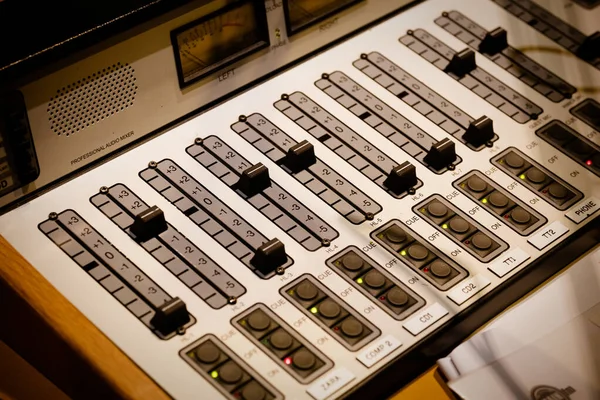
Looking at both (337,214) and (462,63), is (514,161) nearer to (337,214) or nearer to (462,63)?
(462,63)

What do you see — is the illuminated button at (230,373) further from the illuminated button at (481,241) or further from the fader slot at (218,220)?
the illuminated button at (481,241)

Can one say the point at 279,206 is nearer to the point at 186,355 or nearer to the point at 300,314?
the point at 300,314

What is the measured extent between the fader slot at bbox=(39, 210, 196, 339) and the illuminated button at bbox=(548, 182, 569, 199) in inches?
27.3

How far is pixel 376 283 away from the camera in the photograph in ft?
4.89

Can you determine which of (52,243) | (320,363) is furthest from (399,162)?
(52,243)

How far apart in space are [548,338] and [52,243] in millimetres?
820

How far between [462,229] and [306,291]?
1.00 ft

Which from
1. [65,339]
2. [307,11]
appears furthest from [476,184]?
[65,339]

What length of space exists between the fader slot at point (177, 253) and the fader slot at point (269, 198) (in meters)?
0.14

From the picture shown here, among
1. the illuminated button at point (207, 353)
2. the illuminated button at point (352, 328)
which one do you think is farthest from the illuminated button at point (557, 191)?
the illuminated button at point (207, 353)

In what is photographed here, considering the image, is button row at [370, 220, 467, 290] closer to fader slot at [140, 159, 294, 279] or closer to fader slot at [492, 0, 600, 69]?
fader slot at [140, 159, 294, 279]

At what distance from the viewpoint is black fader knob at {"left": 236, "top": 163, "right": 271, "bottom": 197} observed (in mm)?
1583

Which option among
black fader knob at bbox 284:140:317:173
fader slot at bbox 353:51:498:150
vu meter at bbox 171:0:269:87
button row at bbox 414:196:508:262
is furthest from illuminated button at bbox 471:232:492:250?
vu meter at bbox 171:0:269:87

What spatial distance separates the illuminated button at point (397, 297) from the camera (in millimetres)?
1474
